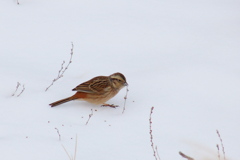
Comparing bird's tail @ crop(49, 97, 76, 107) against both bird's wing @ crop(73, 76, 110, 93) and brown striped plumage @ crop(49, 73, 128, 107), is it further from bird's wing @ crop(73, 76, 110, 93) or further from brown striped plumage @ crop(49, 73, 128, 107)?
bird's wing @ crop(73, 76, 110, 93)

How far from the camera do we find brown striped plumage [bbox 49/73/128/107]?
22.5 feet

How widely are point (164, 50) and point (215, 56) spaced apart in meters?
0.78

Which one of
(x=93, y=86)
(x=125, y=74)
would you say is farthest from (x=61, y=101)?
(x=125, y=74)

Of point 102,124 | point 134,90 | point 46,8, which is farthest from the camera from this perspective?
point 46,8

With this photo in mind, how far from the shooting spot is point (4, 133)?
5.99m

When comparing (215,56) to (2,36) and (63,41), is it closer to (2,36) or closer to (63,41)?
(63,41)

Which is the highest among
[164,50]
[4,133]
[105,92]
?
[164,50]

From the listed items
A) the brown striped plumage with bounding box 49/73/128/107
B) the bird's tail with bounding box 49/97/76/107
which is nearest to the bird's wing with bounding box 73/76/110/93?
the brown striped plumage with bounding box 49/73/128/107

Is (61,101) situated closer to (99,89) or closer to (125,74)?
(99,89)

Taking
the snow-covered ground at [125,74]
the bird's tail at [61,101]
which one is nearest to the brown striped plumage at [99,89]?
the bird's tail at [61,101]

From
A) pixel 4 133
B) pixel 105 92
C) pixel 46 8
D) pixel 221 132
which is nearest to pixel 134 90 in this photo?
pixel 105 92

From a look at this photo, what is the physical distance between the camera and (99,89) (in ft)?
22.7

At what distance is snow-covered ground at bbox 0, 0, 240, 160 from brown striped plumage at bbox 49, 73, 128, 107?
15 cm

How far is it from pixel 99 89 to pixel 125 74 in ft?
2.67
